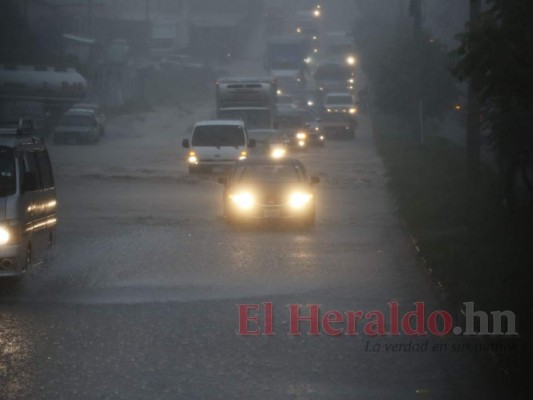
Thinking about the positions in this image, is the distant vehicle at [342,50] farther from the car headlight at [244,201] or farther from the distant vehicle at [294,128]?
the car headlight at [244,201]

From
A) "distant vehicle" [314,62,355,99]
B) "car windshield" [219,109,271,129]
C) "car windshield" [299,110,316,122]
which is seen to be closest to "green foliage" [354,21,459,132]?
"car windshield" [299,110,316,122]

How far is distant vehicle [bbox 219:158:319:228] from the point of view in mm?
22328

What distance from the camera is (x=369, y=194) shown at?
31.1 m

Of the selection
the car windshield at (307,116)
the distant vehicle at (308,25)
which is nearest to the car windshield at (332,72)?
the car windshield at (307,116)

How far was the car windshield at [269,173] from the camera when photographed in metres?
23.3

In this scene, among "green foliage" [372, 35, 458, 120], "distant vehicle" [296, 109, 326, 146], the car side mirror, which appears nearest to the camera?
the car side mirror

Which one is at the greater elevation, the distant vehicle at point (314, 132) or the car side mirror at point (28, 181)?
the car side mirror at point (28, 181)

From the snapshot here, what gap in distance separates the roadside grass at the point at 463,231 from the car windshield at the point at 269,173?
258 centimetres

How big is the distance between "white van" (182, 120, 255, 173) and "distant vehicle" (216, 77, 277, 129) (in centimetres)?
761

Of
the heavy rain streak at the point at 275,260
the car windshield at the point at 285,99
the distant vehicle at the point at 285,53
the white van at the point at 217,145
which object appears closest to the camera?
the heavy rain streak at the point at 275,260

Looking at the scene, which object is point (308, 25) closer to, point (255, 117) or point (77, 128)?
point (77, 128)

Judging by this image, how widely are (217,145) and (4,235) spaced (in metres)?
23.8

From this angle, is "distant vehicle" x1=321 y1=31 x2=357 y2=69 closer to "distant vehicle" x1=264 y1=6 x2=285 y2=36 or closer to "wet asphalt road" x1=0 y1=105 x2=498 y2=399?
"distant vehicle" x1=264 y1=6 x2=285 y2=36

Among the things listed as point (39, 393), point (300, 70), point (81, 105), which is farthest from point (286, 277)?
point (300, 70)
